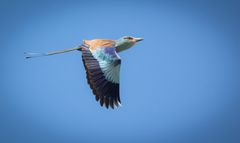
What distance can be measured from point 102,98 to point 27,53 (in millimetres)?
1483

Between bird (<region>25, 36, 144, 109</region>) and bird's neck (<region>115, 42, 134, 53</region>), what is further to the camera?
bird's neck (<region>115, 42, 134, 53</region>)

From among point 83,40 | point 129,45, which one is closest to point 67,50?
point 83,40

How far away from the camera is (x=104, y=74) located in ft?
37.6

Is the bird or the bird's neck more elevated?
the bird's neck

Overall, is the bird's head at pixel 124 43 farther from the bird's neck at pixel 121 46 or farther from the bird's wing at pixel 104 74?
the bird's wing at pixel 104 74

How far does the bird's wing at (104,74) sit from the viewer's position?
37.3 ft

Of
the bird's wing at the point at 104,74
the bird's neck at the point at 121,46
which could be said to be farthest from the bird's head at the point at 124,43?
the bird's wing at the point at 104,74

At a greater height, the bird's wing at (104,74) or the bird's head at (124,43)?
the bird's head at (124,43)

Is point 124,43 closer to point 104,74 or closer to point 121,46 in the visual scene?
point 121,46

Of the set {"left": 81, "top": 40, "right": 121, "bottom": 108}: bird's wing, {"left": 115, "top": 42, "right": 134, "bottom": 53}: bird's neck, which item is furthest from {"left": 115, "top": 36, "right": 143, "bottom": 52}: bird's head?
{"left": 81, "top": 40, "right": 121, "bottom": 108}: bird's wing

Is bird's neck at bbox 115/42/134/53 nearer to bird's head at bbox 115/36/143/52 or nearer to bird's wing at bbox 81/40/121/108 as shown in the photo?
bird's head at bbox 115/36/143/52

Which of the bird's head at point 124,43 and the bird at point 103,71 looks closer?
the bird at point 103,71

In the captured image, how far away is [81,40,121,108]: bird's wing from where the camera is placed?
11.4 meters

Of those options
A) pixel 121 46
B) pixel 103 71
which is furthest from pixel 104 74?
pixel 121 46
